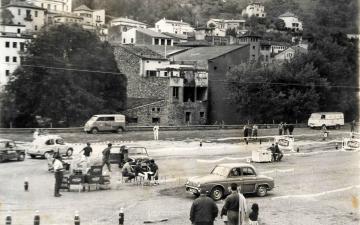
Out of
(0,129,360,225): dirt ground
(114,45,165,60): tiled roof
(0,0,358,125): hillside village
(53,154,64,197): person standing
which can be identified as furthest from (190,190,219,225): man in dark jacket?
(114,45,165,60): tiled roof

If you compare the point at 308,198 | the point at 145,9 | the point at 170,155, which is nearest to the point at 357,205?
the point at 308,198

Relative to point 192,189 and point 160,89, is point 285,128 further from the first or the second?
point 160,89

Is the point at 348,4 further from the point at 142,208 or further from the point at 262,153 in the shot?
the point at 142,208

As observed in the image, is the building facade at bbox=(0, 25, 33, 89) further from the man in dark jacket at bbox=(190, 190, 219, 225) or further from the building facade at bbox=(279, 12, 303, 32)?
the building facade at bbox=(279, 12, 303, 32)

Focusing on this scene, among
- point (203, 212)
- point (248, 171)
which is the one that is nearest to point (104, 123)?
point (248, 171)

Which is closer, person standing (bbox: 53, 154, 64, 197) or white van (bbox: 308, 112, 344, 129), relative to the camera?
person standing (bbox: 53, 154, 64, 197)
